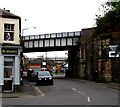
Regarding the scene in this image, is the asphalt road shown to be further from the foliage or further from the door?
the foliage

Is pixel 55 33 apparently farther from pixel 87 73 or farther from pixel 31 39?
pixel 87 73

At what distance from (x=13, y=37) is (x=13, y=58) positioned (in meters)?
A: 2.53

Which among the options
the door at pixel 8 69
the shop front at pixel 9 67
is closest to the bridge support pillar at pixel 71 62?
the door at pixel 8 69

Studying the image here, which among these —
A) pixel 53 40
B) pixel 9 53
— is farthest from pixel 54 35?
pixel 9 53

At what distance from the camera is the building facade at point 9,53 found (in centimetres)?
3644

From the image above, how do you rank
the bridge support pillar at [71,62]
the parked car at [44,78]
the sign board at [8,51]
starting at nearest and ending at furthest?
A: 1. the sign board at [8,51]
2. the parked car at [44,78]
3. the bridge support pillar at [71,62]

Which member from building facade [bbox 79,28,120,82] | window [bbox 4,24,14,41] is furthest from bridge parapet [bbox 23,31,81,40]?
window [bbox 4,24,14,41]

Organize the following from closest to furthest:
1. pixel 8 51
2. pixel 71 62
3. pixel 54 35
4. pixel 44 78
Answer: pixel 8 51 → pixel 44 78 → pixel 54 35 → pixel 71 62

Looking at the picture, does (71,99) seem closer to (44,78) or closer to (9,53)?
(9,53)

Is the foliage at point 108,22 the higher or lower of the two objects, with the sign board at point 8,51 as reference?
higher

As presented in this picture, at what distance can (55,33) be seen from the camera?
83312 millimetres

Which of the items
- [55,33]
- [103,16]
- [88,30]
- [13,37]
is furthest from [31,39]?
[13,37]

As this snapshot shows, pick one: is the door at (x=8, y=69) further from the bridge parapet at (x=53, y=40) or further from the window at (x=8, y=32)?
the bridge parapet at (x=53, y=40)

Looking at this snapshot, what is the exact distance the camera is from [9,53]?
37125 millimetres
